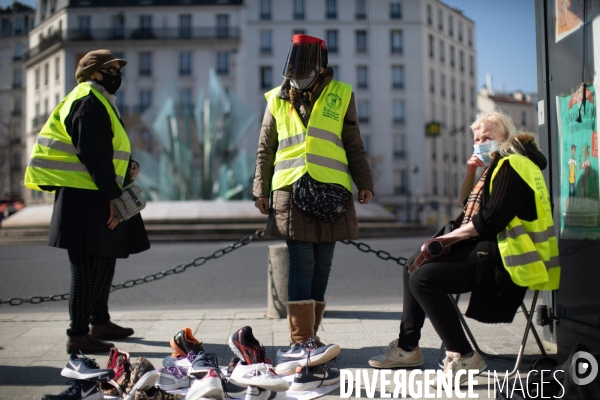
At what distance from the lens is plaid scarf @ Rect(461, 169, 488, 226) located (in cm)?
365

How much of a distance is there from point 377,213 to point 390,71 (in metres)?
35.9

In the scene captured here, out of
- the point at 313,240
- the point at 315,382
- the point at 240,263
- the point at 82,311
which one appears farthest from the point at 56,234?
the point at 240,263

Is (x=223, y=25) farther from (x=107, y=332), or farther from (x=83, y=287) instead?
(x=83, y=287)

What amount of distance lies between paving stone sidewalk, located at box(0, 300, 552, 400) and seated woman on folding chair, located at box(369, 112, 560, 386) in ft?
1.28

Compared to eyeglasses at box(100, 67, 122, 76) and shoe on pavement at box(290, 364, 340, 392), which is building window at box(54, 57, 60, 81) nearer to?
eyeglasses at box(100, 67, 122, 76)

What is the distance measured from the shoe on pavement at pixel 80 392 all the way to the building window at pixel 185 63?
5763 cm

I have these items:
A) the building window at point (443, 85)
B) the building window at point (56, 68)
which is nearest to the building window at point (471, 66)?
the building window at point (443, 85)

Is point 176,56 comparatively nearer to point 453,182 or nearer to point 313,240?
point 453,182

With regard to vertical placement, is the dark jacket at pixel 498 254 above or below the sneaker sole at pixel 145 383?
above

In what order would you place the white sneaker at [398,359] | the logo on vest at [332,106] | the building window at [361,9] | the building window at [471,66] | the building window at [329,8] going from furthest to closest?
1. the building window at [471,66]
2. the building window at [329,8]
3. the building window at [361,9]
4. the logo on vest at [332,106]
5. the white sneaker at [398,359]

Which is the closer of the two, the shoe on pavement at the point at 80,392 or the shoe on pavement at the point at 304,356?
the shoe on pavement at the point at 80,392

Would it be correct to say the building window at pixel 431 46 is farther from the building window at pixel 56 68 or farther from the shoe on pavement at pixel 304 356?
the shoe on pavement at pixel 304 356

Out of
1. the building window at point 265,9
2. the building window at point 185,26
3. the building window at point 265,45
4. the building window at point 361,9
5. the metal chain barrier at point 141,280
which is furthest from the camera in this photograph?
the building window at point 361,9

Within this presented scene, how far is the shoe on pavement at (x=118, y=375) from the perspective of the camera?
3.23 metres
